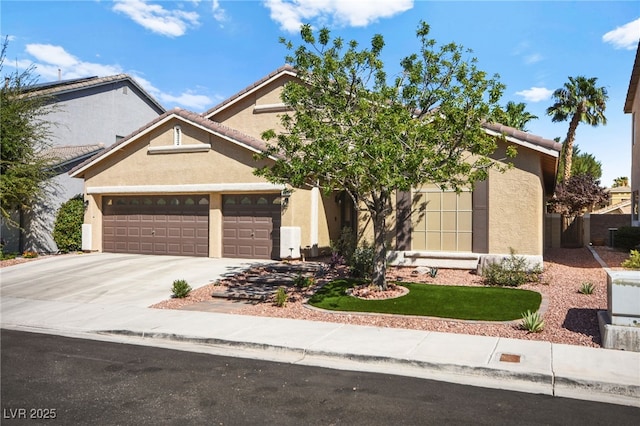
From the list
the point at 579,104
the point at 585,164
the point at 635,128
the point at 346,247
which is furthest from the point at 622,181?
the point at 346,247

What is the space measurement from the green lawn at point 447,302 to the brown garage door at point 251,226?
18.8 ft

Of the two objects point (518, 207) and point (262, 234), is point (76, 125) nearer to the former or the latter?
point (262, 234)

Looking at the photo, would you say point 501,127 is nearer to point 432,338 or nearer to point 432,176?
point 432,176

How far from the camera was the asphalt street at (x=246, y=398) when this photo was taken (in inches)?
222

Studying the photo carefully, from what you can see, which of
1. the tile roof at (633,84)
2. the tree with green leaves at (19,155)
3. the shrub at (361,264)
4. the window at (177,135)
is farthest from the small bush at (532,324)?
the tree with green leaves at (19,155)

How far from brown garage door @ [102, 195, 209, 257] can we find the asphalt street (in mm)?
11936

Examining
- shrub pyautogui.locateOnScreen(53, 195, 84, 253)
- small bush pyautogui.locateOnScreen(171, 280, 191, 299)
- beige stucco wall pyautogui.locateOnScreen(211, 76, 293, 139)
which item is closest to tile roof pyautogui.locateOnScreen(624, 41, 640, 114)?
beige stucco wall pyautogui.locateOnScreen(211, 76, 293, 139)

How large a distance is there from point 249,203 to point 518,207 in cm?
959

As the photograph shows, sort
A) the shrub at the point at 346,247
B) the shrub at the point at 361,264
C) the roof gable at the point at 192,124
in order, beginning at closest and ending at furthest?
the shrub at the point at 361,264 < the shrub at the point at 346,247 < the roof gable at the point at 192,124

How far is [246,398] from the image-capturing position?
625cm

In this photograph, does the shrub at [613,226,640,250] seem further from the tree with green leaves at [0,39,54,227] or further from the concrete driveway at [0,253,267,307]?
the tree with green leaves at [0,39,54,227]

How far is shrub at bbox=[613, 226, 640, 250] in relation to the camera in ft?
64.0

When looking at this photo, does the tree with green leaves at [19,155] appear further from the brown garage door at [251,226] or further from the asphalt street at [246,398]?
the asphalt street at [246,398]

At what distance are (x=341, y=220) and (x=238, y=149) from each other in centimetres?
531
